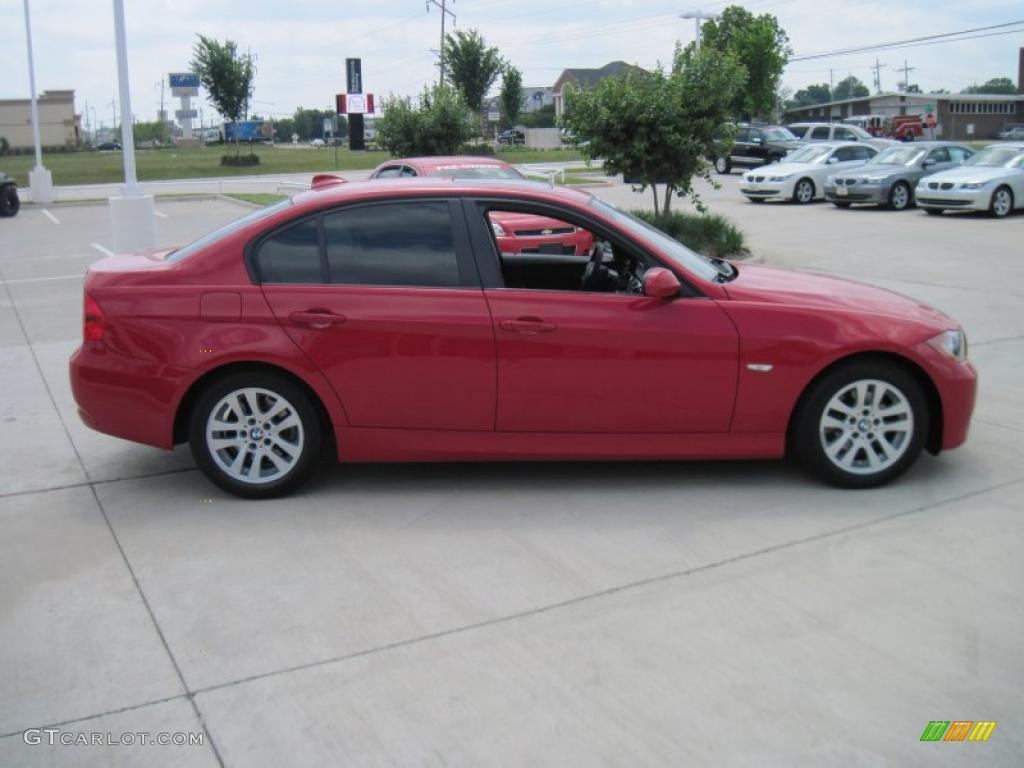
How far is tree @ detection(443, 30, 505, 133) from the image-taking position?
4973 centimetres

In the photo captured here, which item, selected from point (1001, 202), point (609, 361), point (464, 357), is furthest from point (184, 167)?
point (609, 361)

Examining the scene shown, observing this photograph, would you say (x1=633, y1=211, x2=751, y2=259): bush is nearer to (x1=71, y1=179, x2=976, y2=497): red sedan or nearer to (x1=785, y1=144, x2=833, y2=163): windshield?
(x1=71, y1=179, x2=976, y2=497): red sedan

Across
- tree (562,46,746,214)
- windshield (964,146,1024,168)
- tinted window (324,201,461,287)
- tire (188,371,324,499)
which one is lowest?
tire (188,371,324,499)

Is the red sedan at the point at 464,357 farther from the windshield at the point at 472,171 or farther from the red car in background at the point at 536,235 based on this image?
the windshield at the point at 472,171

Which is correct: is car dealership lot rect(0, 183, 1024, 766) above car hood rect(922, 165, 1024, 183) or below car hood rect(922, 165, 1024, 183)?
below

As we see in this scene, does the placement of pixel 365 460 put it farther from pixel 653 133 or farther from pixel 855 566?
pixel 653 133

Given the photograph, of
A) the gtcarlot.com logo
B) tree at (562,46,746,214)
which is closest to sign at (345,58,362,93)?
tree at (562,46,746,214)

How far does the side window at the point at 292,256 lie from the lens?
18.0 feet

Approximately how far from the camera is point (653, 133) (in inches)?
582

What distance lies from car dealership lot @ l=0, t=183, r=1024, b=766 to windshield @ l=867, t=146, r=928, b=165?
18.5 meters

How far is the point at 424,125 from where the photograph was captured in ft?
76.5

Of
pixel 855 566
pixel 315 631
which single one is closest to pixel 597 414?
pixel 855 566

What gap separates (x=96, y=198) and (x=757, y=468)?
1164 inches

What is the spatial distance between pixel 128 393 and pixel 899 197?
814 inches
